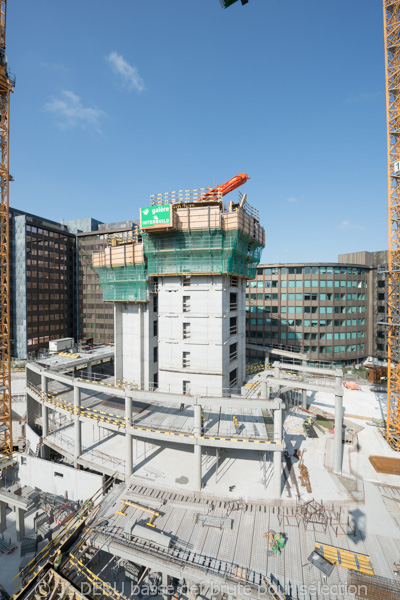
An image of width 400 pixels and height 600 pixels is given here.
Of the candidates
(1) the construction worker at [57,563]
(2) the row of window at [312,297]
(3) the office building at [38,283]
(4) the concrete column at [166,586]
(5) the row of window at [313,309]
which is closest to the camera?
(4) the concrete column at [166,586]

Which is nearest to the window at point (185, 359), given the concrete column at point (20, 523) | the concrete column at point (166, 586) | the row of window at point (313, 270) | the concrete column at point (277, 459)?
the concrete column at point (277, 459)

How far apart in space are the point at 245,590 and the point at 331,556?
564 centimetres

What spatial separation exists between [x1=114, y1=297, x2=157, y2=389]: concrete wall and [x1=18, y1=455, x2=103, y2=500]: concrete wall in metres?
11.2

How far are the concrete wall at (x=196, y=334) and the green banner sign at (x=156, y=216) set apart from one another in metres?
5.93

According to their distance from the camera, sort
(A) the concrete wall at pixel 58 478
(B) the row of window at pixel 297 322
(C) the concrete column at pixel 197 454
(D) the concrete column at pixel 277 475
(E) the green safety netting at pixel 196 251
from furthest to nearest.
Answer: (B) the row of window at pixel 297 322, (E) the green safety netting at pixel 196 251, (A) the concrete wall at pixel 58 478, (C) the concrete column at pixel 197 454, (D) the concrete column at pixel 277 475

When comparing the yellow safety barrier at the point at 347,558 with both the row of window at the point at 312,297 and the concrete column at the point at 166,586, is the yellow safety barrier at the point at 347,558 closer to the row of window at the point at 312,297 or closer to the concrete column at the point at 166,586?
the concrete column at the point at 166,586

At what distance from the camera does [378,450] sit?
25688 mm

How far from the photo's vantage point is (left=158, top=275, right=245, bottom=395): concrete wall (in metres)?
26.8

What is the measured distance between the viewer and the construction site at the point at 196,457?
14992mm

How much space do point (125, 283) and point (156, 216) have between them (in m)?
11.1

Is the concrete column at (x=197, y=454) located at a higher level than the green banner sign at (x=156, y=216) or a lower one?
lower

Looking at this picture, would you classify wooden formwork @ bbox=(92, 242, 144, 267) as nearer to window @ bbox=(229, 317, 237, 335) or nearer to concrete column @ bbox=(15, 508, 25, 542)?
window @ bbox=(229, 317, 237, 335)

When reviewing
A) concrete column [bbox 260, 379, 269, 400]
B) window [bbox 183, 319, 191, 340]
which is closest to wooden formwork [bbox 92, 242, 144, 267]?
window [bbox 183, 319, 191, 340]

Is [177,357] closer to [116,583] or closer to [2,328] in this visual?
[116,583]
